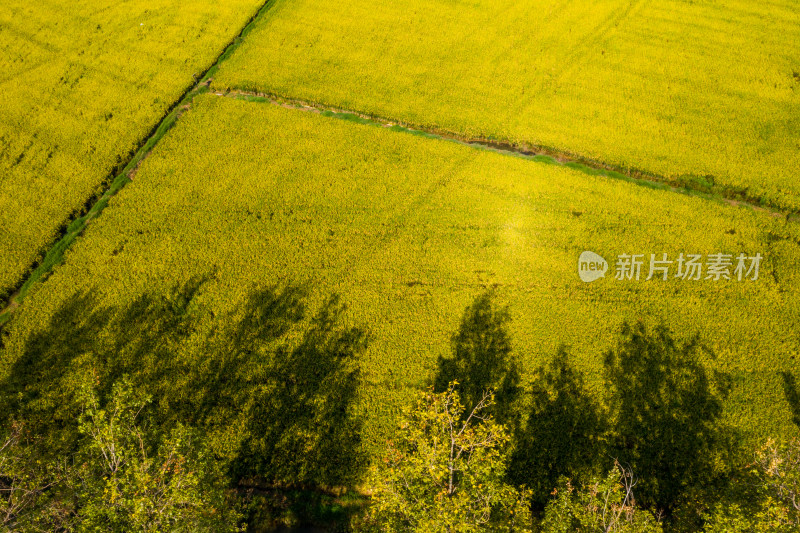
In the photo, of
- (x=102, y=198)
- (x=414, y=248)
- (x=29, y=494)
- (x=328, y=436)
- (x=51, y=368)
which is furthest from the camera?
(x=102, y=198)

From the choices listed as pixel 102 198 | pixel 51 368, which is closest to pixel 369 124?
pixel 102 198

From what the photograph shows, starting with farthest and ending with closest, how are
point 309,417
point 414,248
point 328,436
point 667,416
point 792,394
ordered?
point 414,248 < point 792,394 < point 309,417 < point 667,416 < point 328,436

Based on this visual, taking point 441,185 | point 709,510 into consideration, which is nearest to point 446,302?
point 441,185

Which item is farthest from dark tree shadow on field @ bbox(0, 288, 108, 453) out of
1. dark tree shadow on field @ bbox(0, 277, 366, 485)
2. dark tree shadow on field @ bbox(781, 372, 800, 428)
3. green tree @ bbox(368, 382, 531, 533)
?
dark tree shadow on field @ bbox(781, 372, 800, 428)

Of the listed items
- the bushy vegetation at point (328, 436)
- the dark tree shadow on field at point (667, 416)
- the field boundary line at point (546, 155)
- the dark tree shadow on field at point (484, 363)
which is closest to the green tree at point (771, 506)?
the bushy vegetation at point (328, 436)

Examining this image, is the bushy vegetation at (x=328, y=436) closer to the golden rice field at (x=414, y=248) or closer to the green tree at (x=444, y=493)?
the green tree at (x=444, y=493)

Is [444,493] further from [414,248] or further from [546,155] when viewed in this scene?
[546,155]
